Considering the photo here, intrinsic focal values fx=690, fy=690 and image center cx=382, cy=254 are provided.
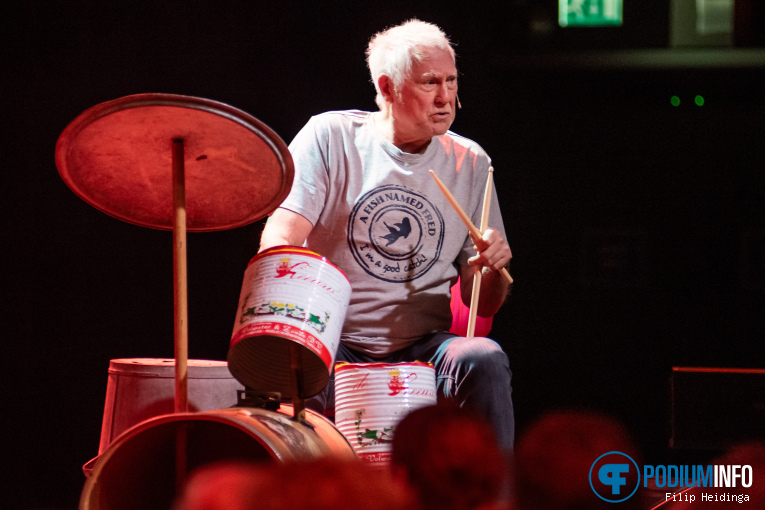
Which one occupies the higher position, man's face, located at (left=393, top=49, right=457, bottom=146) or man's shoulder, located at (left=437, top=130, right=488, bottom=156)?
man's face, located at (left=393, top=49, right=457, bottom=146)

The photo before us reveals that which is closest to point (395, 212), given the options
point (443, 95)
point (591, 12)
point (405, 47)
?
point (443, 95)

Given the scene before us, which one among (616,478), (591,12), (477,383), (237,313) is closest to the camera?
(616,478)

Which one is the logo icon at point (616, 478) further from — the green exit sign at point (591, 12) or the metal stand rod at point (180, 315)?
the green exit sign at point (591, 12)

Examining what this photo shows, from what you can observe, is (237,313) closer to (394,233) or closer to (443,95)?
(394,233)

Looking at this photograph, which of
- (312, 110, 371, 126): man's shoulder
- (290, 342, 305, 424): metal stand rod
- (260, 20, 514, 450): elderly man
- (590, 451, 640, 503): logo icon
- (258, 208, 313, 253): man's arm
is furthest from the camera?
(312, 110, 371, 126): man's shoulder

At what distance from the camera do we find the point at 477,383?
5.10 ft

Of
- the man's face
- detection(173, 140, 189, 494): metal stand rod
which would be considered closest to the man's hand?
the man's face

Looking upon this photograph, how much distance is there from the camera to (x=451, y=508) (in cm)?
57

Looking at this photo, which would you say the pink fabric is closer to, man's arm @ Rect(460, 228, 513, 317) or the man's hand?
man's arm @ Rect(460, 228, 513, 317)

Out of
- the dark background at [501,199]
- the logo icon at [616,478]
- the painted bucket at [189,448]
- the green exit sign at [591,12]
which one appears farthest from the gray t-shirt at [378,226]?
the green exit sign at [591,12]

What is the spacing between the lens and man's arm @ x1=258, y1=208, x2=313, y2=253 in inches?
66.5

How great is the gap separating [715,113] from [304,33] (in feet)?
5.53

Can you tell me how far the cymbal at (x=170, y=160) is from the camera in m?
1.18

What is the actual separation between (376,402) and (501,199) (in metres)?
1.57
